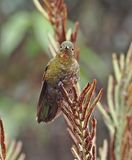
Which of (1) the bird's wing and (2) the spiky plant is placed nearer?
(2) the spiky plant

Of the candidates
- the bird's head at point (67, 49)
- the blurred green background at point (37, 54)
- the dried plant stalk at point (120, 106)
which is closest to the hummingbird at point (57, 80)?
the bird's head at point (67, 49)

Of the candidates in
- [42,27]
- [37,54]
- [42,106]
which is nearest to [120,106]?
[42,106]

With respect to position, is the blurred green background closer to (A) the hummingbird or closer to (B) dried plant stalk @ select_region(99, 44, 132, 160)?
(B) dried plant stalk @ select_region(99, 44, 132, 160)

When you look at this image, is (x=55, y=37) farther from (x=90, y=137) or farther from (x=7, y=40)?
(x=7, y=40)

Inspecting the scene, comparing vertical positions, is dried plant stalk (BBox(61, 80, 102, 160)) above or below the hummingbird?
below

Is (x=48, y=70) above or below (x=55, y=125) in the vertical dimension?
below

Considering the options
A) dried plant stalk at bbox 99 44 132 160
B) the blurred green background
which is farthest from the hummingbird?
the blurred green background

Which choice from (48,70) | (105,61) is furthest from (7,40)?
(48,70)
